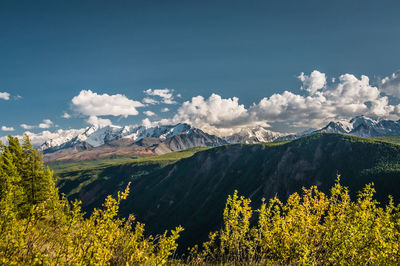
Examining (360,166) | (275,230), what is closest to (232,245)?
(275,230)

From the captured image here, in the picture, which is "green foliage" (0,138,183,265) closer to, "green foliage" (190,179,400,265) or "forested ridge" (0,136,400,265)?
"forested ridge" (0,136,400,265)

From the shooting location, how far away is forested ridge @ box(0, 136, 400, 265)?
6.23 m

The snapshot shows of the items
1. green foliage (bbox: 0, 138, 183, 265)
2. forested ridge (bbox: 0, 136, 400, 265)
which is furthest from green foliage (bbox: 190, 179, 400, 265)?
green foliage (bbox: 0, 138, 183, 265)

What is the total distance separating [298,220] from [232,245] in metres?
4.06

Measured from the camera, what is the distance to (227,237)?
11.1 meters

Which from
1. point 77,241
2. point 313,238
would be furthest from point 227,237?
point 77,241

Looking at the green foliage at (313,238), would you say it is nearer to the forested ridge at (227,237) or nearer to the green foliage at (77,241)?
the forested ridge at (227,237)

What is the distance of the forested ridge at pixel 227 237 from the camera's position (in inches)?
245

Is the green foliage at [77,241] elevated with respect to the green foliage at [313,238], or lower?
elevated

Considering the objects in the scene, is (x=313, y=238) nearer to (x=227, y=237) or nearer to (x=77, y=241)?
(x=227, y=237)

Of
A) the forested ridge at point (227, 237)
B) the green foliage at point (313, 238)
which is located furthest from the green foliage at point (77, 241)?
the green foliage at point (313, 238)

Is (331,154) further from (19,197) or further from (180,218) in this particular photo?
(19,197)

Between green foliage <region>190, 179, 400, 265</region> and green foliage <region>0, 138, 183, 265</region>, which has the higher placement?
green foliage <region>0, 138, 183, 265</region>

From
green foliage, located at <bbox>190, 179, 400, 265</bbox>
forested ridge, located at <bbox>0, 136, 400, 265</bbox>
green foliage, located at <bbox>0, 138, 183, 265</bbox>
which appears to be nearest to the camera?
green foliage, located at <bbox>0, 138, 183, 265</bbox>
